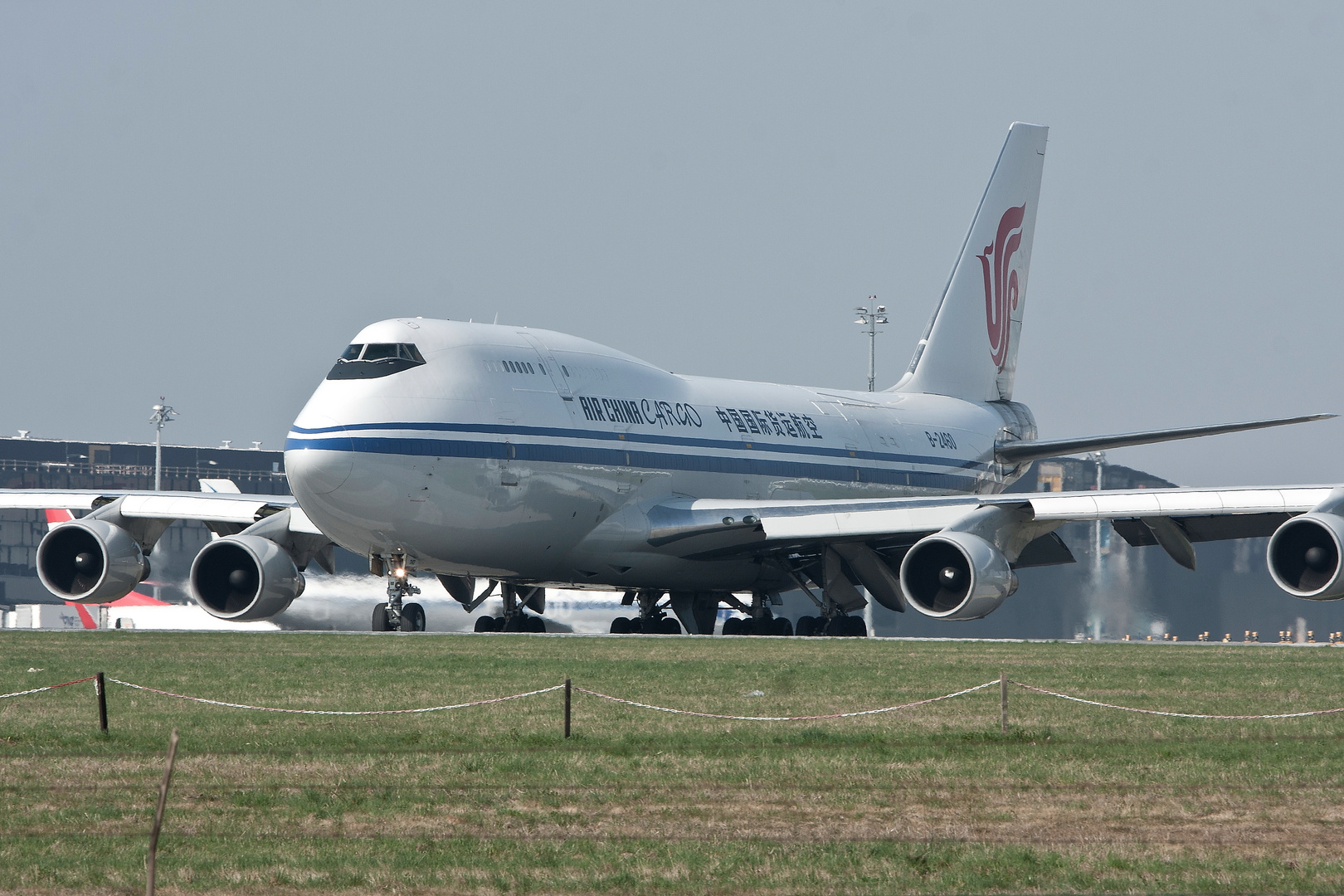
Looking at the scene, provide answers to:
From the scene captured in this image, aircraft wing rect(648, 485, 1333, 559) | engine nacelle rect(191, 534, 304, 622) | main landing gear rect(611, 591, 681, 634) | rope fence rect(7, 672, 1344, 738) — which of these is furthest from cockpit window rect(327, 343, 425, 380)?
rope fence rect(7, 672, 1344, 738)

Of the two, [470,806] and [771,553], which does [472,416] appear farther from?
[470,806]

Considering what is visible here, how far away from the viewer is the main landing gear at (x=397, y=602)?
25578mm

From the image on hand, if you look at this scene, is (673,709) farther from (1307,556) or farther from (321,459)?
(1307,556)

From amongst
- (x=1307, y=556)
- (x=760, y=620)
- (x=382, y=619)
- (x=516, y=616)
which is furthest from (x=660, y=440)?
(x=1307, y=556)

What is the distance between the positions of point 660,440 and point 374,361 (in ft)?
18.8

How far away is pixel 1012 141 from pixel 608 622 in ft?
48.4

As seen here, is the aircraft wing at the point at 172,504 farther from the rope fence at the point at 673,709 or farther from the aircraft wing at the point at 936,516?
the rope fence at the point at 673,709

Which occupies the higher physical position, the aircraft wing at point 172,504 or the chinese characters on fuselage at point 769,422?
the chinese characters on fuselage at point 769,422

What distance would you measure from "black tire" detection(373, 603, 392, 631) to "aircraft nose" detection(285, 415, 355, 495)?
2.90m

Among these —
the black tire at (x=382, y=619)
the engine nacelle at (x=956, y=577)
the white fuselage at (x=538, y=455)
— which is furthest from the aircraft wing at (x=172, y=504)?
the engine nacelle at (x=956, y=577)

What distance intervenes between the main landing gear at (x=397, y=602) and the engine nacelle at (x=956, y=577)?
7.58m

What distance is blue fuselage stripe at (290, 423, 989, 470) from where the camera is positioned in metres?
24.4

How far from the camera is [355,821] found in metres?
9.73

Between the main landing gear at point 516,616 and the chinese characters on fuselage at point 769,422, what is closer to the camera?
the main landing gear at point 516,616
